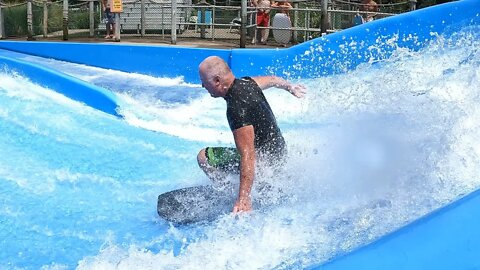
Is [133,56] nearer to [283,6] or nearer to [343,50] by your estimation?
[283,6]

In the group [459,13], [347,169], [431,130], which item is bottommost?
[347,169]

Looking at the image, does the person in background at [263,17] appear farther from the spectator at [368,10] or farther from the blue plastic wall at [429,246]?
the blue plastic wall at [429,246]

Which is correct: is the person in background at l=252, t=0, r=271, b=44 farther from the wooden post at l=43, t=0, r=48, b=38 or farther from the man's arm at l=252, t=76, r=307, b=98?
the man's arm at l=252, t=76, r=307, b=98

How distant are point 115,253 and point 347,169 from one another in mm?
1297

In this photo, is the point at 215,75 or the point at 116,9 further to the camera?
the point at 116,9

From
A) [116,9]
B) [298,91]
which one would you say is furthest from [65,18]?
[298,91]

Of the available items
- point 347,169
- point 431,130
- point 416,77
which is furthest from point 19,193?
point 416,77

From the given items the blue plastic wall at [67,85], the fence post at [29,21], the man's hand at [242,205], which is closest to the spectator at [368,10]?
the blue plastic wall at [67,85]

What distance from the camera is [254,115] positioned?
3230 millimetres

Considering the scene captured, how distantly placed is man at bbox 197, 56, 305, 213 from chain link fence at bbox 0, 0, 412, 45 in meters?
6.20

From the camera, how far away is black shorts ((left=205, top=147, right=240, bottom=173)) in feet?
11.5

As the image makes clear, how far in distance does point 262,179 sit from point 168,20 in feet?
29.5

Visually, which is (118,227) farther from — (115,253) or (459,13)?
(459,13)

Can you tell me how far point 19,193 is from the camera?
14.0 ft
